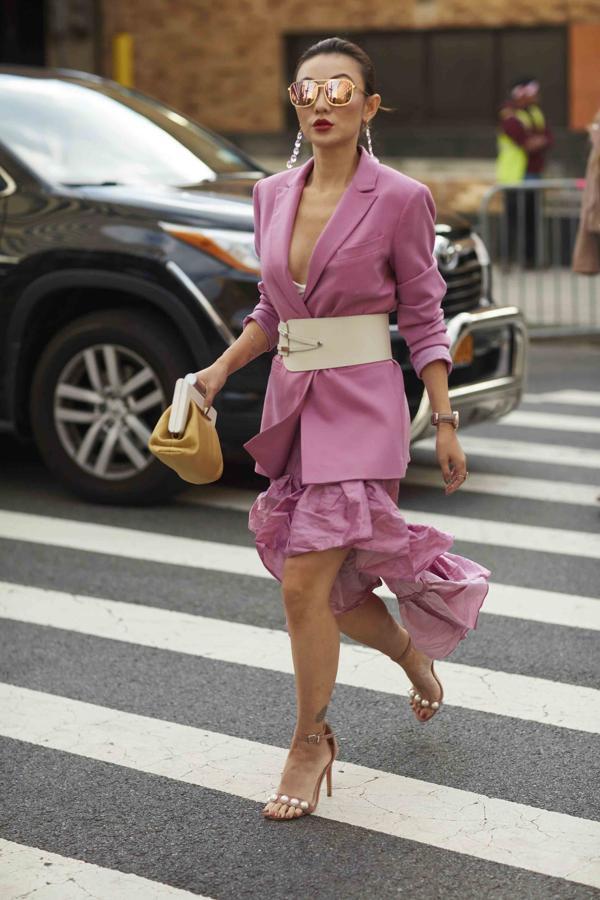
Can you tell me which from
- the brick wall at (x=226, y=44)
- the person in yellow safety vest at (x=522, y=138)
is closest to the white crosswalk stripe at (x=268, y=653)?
the person in yellow safety vest at (x=522, y=138)

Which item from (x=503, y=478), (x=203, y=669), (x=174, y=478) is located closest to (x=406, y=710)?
(x=203, y=669)

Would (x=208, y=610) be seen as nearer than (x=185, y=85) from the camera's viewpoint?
Yes

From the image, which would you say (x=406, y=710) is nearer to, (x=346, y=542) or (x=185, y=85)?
(x=346, y=542)

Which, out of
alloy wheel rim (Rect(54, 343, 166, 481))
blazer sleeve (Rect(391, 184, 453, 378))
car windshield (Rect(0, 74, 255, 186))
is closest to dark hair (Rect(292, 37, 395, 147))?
blazer sleeve (Rect(391, 184, 453, 378))

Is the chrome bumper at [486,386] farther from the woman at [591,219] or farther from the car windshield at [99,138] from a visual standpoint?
the car windshield at [99,138]

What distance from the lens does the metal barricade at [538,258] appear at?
1314 cm

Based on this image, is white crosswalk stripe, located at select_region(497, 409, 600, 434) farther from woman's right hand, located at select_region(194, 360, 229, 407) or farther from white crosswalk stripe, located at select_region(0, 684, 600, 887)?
woman's right hand, located at select_region(194, 360, 229, 407)

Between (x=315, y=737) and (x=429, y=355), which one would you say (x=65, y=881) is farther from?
(x=429, y=355)

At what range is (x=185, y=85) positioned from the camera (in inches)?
1049

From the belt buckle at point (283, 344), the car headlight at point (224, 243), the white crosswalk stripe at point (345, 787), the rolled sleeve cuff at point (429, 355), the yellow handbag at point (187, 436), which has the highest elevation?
the belt buckle at point (283, 344)

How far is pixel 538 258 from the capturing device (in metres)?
13.3

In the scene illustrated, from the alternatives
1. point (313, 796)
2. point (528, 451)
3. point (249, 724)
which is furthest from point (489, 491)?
point (313, 796)

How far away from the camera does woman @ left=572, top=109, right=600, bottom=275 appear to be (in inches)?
297

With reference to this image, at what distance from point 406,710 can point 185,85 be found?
75.0 feet
